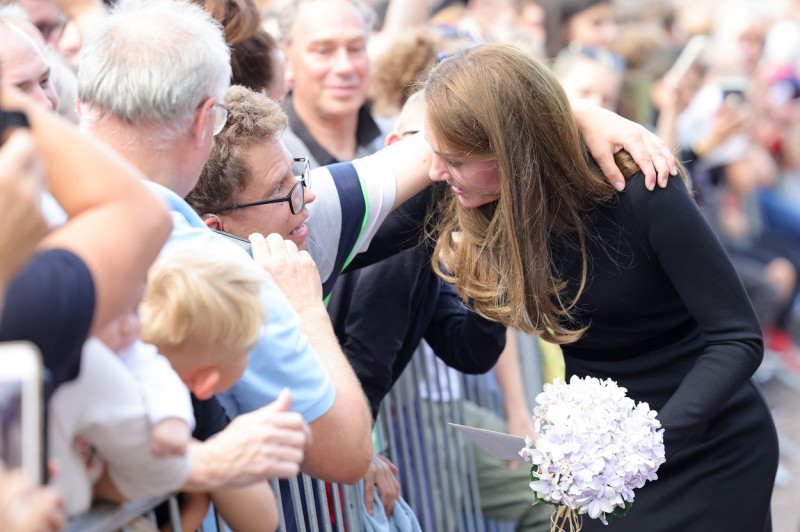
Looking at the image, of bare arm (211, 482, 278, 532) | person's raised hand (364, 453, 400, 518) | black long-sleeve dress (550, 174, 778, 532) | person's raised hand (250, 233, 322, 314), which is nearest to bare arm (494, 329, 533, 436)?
person's raised hand (364, 453, 400, 518)

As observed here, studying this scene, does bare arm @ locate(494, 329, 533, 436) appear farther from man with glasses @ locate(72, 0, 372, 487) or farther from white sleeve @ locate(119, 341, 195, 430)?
white sleeve @ locate(119, 341, 195, 430)

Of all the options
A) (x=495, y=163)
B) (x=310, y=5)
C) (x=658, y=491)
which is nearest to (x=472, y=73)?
(x=495, y=163)

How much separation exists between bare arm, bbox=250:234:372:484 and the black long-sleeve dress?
0.80 meters

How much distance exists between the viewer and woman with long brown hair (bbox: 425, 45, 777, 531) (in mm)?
2471

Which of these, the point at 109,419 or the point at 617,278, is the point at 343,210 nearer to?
the point at 617,278

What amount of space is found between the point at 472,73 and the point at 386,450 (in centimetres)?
155

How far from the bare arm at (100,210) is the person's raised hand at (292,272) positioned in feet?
2.36

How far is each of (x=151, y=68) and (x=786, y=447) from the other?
5.35m

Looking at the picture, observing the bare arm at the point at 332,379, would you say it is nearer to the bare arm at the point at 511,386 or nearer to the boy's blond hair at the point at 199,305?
the boy's blond hair at the point at 199,305

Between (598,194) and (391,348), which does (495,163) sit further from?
(391,348)

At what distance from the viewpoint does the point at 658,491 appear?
2.68 m

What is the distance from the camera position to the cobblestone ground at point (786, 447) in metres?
5.37

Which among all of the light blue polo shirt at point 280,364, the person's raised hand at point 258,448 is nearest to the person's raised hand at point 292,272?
the light blue polo shirt at point 280,364

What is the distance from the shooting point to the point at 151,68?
2.20 m
